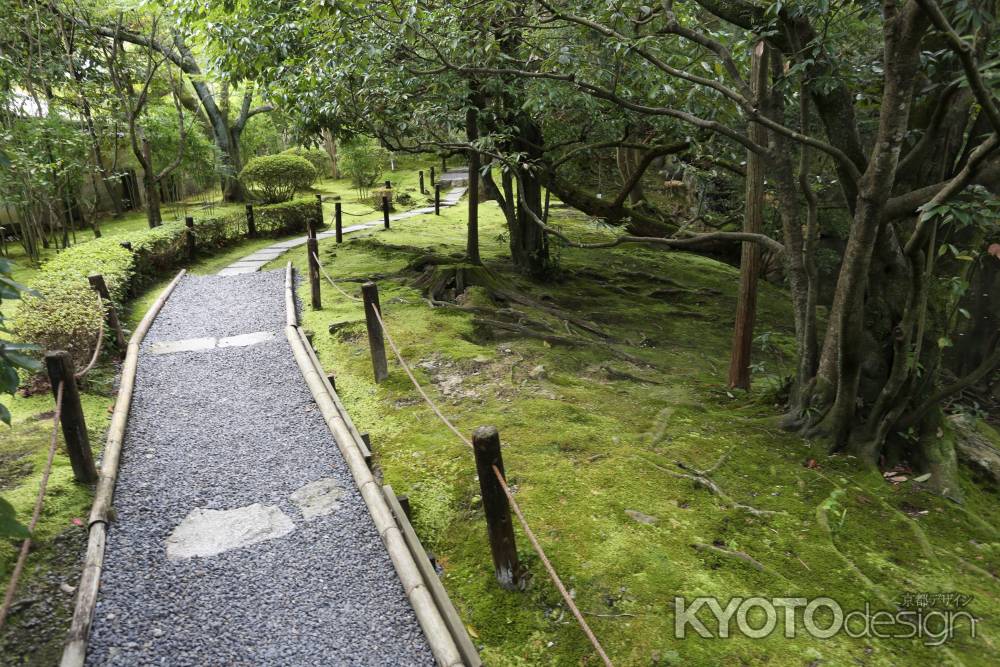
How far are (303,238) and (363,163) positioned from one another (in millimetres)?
9453

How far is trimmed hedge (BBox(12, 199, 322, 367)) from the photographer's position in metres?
6.73

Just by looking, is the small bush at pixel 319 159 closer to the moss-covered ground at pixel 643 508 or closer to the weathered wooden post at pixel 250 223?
the weathered wooden post at pixel 250 223

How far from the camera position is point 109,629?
11.2 feet

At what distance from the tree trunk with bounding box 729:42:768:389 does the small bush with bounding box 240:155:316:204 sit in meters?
19.4

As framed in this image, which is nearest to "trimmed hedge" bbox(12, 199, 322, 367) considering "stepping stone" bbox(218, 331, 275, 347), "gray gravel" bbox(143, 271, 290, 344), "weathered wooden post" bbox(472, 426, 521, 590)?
"gray gravel" bbox(143, 271, 290, 344)

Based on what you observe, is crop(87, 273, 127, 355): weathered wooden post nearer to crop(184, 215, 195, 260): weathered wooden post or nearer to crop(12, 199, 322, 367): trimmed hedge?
crop(12, 199, 322, 367): trimmed hedge

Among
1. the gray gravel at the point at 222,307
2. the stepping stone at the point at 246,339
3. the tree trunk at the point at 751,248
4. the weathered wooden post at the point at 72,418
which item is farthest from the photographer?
the gray gravel at the point at 222,307

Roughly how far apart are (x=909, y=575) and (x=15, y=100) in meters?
18.9

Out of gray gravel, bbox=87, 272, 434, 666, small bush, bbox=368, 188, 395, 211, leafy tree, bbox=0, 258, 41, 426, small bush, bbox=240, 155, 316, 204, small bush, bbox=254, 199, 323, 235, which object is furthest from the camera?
small bush, bbox=368, 188, 395, 211

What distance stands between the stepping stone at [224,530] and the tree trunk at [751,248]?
4.98 metres

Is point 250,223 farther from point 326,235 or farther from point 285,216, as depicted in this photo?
point 326,235

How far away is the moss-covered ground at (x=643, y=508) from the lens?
3.44m

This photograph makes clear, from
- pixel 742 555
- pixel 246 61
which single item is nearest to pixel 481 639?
pixel 742 555

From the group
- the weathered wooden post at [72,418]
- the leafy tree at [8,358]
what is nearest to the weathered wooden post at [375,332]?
the weathered wooden post at [72,418]
